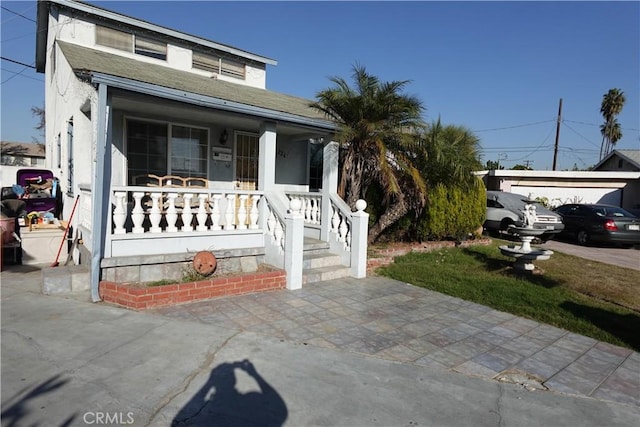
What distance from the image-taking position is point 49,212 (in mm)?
9289

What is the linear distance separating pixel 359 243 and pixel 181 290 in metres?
3.40

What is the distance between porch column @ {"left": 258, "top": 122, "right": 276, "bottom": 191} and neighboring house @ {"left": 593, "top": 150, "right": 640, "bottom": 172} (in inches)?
976

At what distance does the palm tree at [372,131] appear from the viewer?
25.6 feet

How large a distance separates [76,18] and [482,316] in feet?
36.0

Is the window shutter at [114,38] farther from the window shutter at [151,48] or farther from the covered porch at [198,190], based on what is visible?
the covered porch at [198,190]

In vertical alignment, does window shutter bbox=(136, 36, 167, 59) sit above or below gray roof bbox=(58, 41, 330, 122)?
above

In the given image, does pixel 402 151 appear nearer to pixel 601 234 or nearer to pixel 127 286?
pixel 127 286

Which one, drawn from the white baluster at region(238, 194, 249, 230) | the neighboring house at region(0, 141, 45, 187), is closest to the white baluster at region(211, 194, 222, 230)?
the white baluster at region(238, 194, 249, 230)

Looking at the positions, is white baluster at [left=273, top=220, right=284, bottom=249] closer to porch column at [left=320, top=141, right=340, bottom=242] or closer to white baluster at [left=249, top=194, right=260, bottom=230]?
white baluster at [left=249, top=194, right=260, bottom=230]

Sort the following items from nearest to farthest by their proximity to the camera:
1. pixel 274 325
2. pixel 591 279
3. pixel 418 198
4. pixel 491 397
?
pixel 491 397 → pixel 274 325 → pixel 591 279 → pixel 418 198

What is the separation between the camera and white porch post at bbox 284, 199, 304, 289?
6.37 metres

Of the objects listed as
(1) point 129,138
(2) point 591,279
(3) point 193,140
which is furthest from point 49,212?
(2) point 591,279

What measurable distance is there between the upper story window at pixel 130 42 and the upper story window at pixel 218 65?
3.12ft

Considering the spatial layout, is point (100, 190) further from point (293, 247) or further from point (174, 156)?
point (174, 156)
